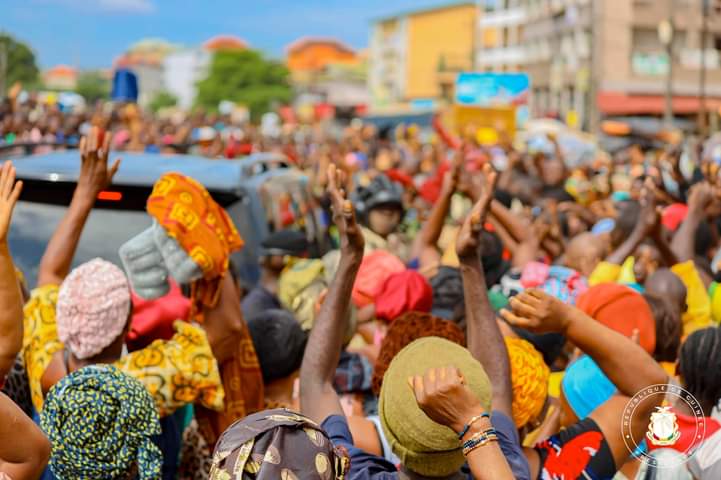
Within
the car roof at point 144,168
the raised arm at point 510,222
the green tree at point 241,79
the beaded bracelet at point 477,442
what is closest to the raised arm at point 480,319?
the beaded bracelet at point 477,442

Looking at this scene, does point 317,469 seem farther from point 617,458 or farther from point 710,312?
point 710,312

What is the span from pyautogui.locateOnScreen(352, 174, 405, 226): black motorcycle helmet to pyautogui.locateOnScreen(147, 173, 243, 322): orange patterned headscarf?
375 cm

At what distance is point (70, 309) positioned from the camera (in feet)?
10.6

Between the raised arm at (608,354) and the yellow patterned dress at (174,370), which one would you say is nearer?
the raised arm at (608,354)

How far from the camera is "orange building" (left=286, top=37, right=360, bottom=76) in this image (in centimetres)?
15362

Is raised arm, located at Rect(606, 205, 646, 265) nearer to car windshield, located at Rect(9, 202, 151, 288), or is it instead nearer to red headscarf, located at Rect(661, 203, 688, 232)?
red headscarf, located at Rect(661, 203, 688, 232)

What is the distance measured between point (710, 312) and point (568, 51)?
48602 millimetres

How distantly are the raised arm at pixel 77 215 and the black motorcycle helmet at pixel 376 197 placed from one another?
3479mm

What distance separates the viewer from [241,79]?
110938mm

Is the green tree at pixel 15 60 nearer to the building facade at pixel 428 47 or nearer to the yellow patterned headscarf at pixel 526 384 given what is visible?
the yellow patterned headscarf at pixel 526 384

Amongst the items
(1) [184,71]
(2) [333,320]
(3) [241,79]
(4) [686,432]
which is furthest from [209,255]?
(1) [184,71]

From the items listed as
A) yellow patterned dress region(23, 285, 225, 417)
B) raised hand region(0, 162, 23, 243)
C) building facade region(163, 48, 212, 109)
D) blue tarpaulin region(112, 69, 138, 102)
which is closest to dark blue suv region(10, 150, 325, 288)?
yellow patterned dress region(23, 285, 225, 417)

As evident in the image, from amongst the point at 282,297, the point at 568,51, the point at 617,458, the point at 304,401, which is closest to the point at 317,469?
the point at 304,401

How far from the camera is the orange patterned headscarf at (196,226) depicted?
11.2 feet
